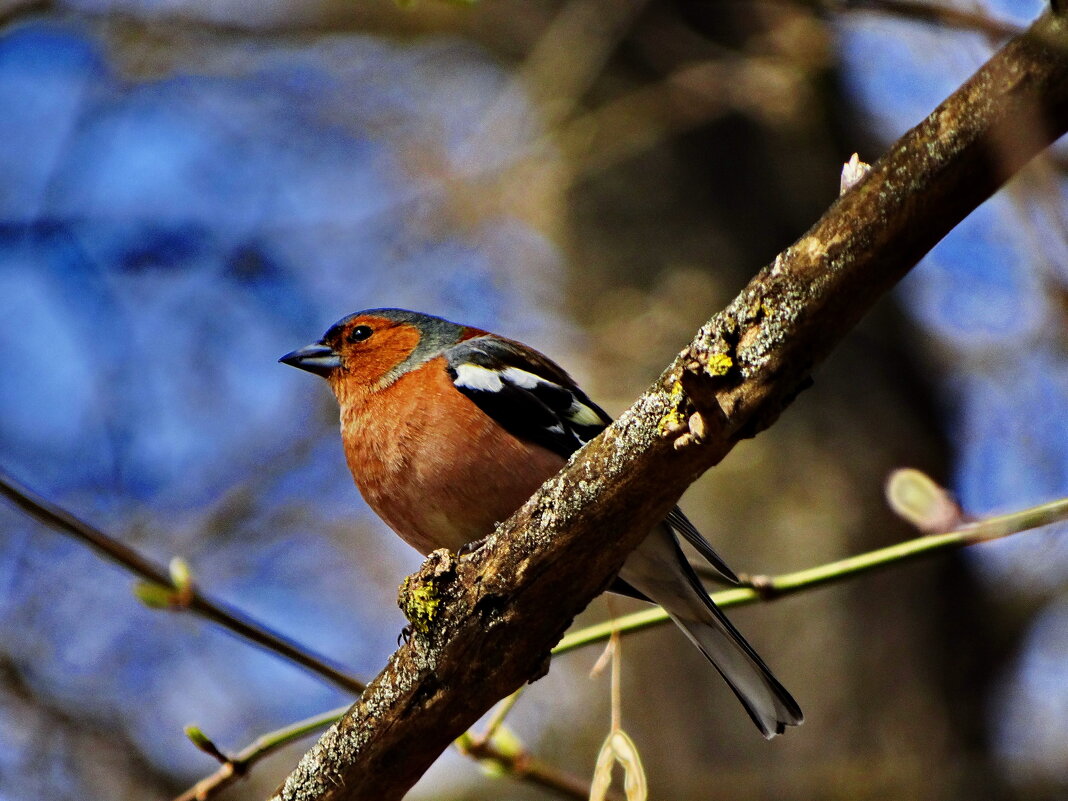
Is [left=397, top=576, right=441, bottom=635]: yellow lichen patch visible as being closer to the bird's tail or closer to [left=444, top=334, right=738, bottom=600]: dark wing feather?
[left=444, top=334, right=738, bottom=600]: dark wing feather

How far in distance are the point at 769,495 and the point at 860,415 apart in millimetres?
863

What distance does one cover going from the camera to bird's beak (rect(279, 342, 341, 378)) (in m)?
5.48

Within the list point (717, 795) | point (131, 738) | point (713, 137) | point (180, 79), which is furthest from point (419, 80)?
point (717, 795)

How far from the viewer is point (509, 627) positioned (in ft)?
9.55

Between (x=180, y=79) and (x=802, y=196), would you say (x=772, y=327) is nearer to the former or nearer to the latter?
(x=802, y=196)

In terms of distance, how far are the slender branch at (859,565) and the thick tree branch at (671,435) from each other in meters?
0.43

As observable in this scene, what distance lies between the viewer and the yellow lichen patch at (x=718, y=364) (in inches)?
98.6

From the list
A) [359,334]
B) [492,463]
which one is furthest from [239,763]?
[359,334]

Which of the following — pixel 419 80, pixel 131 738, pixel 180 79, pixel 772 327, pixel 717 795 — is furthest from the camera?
pixel 419 80

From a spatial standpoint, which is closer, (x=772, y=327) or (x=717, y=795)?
(x=772, y=327)

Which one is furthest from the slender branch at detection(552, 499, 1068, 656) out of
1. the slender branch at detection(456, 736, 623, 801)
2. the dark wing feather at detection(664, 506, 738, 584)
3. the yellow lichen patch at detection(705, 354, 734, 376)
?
the yellow lichen patch at detection(705, 354, 734, 376)

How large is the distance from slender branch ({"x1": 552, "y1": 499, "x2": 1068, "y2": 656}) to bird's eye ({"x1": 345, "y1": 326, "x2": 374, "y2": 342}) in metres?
2.38

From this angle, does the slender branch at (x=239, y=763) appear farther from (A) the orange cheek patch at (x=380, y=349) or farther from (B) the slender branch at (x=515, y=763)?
(A) the orange cheek patch at (x=380, y=349)

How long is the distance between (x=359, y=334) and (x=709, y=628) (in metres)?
2.22
